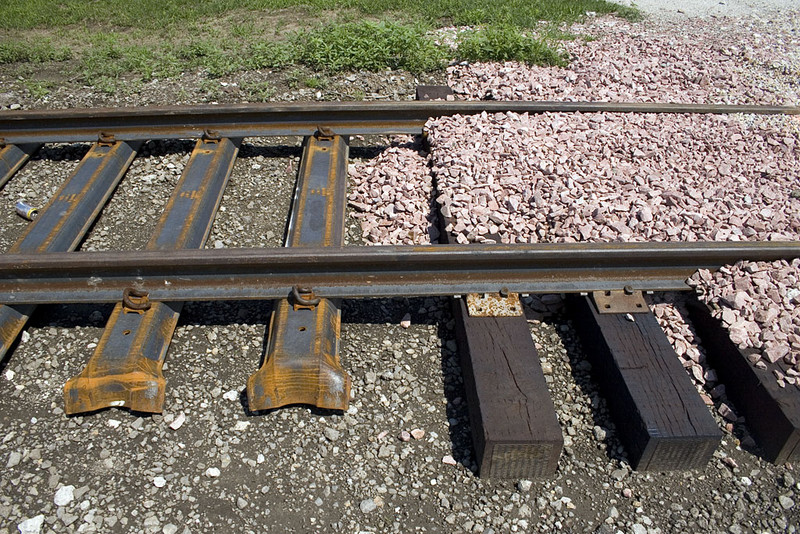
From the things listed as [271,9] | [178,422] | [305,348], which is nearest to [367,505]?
[305,348]

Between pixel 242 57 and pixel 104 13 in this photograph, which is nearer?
pixel 242 57

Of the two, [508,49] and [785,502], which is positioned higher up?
[508,49]

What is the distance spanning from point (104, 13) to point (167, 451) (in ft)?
26.9

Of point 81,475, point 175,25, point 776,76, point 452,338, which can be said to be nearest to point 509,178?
point 452,338

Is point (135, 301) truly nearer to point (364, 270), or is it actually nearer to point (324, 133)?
point (364, 270)

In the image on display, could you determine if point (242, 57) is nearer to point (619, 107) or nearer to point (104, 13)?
point (104, 13)

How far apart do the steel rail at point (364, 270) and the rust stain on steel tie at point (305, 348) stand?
0.47 feet

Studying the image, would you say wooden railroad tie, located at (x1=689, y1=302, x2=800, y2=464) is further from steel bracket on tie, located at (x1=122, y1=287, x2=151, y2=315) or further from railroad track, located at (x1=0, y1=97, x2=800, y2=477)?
steel bracket on tie, located at (x1=122, y1=287, x2=151, y2=315)

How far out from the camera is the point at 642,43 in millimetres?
7766

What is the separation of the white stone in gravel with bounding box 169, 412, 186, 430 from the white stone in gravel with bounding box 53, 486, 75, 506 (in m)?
0.52

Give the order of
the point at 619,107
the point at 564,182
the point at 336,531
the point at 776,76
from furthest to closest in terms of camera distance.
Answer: the point at 776,76, the point at 619,107, the point at 564,182, the point at 336,531

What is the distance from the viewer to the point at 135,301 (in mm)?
3766

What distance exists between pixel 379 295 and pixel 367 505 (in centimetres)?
124

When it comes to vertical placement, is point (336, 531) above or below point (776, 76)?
below
